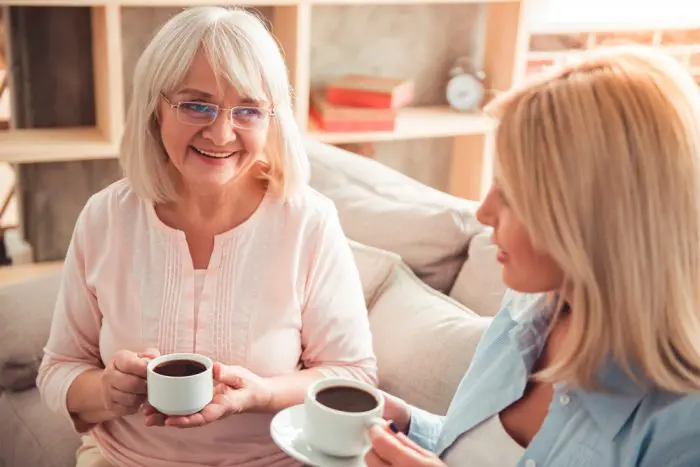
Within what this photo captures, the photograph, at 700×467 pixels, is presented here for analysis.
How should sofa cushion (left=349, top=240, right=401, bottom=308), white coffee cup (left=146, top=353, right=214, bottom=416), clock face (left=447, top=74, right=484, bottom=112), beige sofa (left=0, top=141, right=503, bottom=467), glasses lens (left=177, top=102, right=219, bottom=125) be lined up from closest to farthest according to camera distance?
white coffee cup (left=146, top=353, right=214, bottom=416) → glasses lens (left=177, top=102, right=219, bottom=125) → beige sofa (left=0, top=141, right=503, bottom=467) → sofa cushion (left=349, top=240, right=401, bottom=308) → clock face (left=447, top=74, right=484, bottom=112)

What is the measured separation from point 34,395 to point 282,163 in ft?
3.04

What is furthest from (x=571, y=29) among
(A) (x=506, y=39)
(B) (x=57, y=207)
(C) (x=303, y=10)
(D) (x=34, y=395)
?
(D) (x=34, y=395)

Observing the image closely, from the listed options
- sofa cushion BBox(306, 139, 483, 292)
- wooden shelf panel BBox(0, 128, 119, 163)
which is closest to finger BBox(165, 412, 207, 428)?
sofa cushion BBox(306, 139, 483, 292)

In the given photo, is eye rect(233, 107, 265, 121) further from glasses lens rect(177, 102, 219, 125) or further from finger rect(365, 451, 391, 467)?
finger rect(365, 451, 391, 467)

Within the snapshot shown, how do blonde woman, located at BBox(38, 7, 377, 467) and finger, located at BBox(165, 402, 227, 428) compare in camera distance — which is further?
blonde woman, located at BBox(38, 7, 377, 467)

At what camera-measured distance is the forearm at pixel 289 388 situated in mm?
1394

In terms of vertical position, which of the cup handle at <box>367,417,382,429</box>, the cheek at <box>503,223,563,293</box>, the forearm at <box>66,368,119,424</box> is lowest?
the forearm at <box>66,368,119,424</box>

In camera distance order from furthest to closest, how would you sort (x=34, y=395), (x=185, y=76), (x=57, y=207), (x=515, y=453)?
(x=57, y=207), (x=34, y=395), (x=185, y=76), (x=515, y=453)

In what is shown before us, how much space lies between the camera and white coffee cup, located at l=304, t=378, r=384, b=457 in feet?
3.55

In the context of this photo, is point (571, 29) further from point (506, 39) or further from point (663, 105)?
point (663, 105)

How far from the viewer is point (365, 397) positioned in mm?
1139

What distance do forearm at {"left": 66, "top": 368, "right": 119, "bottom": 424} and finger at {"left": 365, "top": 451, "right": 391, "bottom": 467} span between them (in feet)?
1.70

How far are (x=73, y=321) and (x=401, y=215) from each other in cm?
77

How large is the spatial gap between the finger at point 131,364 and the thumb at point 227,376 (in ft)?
0.36
